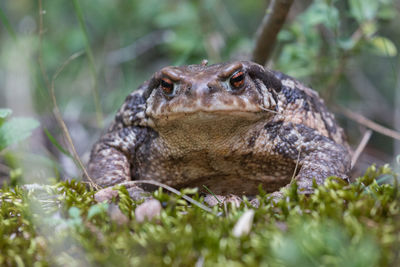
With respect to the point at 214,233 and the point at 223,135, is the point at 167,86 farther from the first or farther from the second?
the point at 214,233

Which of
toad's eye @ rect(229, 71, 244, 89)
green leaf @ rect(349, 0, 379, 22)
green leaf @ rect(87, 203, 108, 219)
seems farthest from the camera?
green leaf @ rect(349, 0, 379, 22)

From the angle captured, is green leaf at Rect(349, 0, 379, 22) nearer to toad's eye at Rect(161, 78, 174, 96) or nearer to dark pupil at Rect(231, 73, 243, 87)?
dark pupil at Rect(231, 73, 243, 87)

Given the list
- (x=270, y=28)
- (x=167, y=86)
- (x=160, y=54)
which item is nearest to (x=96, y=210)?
(x=167, y=86)

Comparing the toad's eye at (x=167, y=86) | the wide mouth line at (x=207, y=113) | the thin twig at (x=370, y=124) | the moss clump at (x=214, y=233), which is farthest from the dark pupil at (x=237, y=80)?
the thin twig at (x=370, y=124)

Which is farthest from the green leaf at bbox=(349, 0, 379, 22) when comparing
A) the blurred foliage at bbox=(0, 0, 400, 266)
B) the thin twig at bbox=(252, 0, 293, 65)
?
the thin twig at bbox=(252, 0, 293, 65)

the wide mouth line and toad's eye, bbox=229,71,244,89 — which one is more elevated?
toad's eye, bbox=229,71,244,89

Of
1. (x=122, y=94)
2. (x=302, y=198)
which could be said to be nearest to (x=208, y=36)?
(x=122, y=94)

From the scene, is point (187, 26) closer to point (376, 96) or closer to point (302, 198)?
point (376, 96)
